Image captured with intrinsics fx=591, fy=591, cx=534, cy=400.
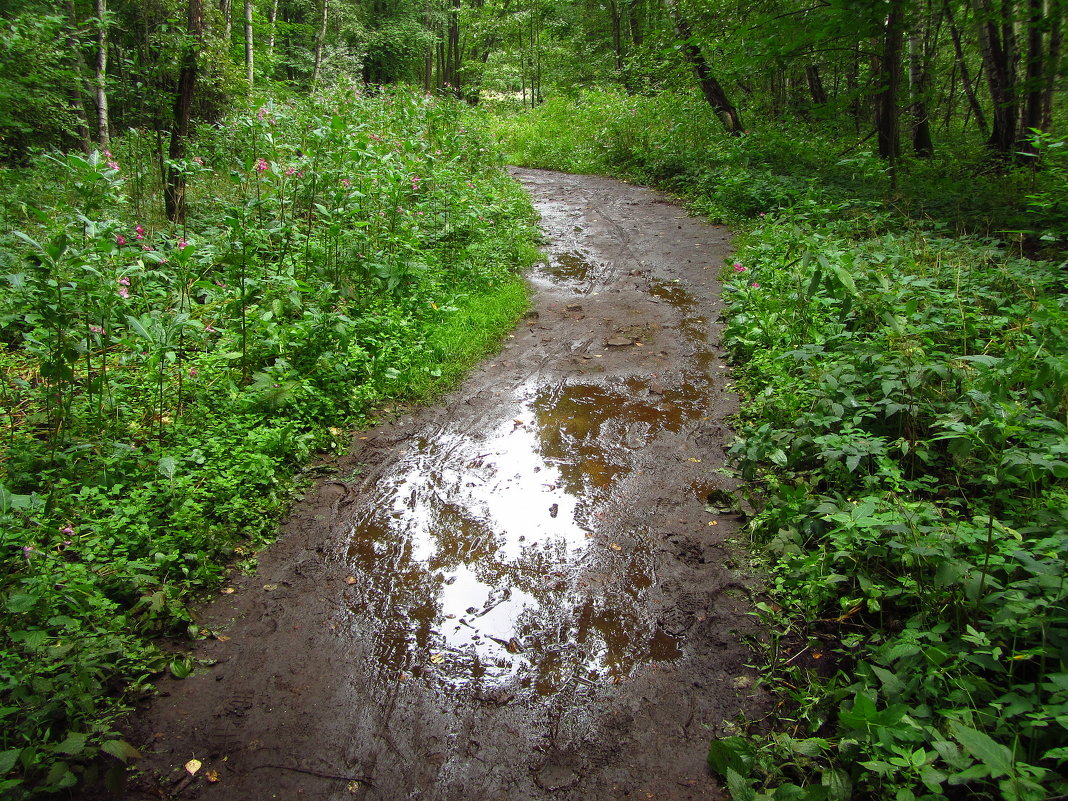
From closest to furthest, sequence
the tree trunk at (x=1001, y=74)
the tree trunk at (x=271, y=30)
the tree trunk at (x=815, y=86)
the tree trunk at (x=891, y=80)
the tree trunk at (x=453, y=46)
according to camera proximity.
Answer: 1. the tree trunk at (x=891, y=80)
2. the tree trunk at (x=1001, y=74)
3. the tree trunk at (x=271, y=30)
4. the tree trunk at (x=815, y=86)
5. the tree trunk at (x=453, y=46)

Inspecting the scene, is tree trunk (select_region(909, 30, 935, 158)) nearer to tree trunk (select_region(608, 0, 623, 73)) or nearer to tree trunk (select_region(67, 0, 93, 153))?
tree trunk (select_region(608, 0, 623, 73))

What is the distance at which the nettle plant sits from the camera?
88.1 inches

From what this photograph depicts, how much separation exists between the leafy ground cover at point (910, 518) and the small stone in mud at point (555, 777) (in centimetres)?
62

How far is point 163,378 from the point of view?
457 cm

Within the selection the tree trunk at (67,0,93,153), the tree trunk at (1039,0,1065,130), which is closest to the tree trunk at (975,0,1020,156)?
the tree trunk at (1039,0,1065,130)

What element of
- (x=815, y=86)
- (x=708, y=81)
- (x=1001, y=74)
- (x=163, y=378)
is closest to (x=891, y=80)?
(x=1001, y=74)

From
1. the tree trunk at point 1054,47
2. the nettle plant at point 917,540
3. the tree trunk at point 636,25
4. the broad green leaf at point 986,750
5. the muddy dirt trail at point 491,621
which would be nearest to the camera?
the broad green leaf at point 986,750

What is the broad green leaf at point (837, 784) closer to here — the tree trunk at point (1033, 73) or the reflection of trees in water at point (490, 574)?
the reflection of trees in water at point (490, 574)

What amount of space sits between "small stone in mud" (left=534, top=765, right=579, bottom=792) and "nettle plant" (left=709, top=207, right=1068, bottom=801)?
0.61 metres

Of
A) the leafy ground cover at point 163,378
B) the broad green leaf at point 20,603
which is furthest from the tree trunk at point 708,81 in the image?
the broad green leaf at point 20,603

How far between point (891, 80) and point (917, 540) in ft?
28.0

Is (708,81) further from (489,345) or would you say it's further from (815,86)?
(489,345)

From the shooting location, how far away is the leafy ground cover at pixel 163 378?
2828 mm

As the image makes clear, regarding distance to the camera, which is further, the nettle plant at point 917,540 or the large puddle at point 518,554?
the large puddle at point 518,554
